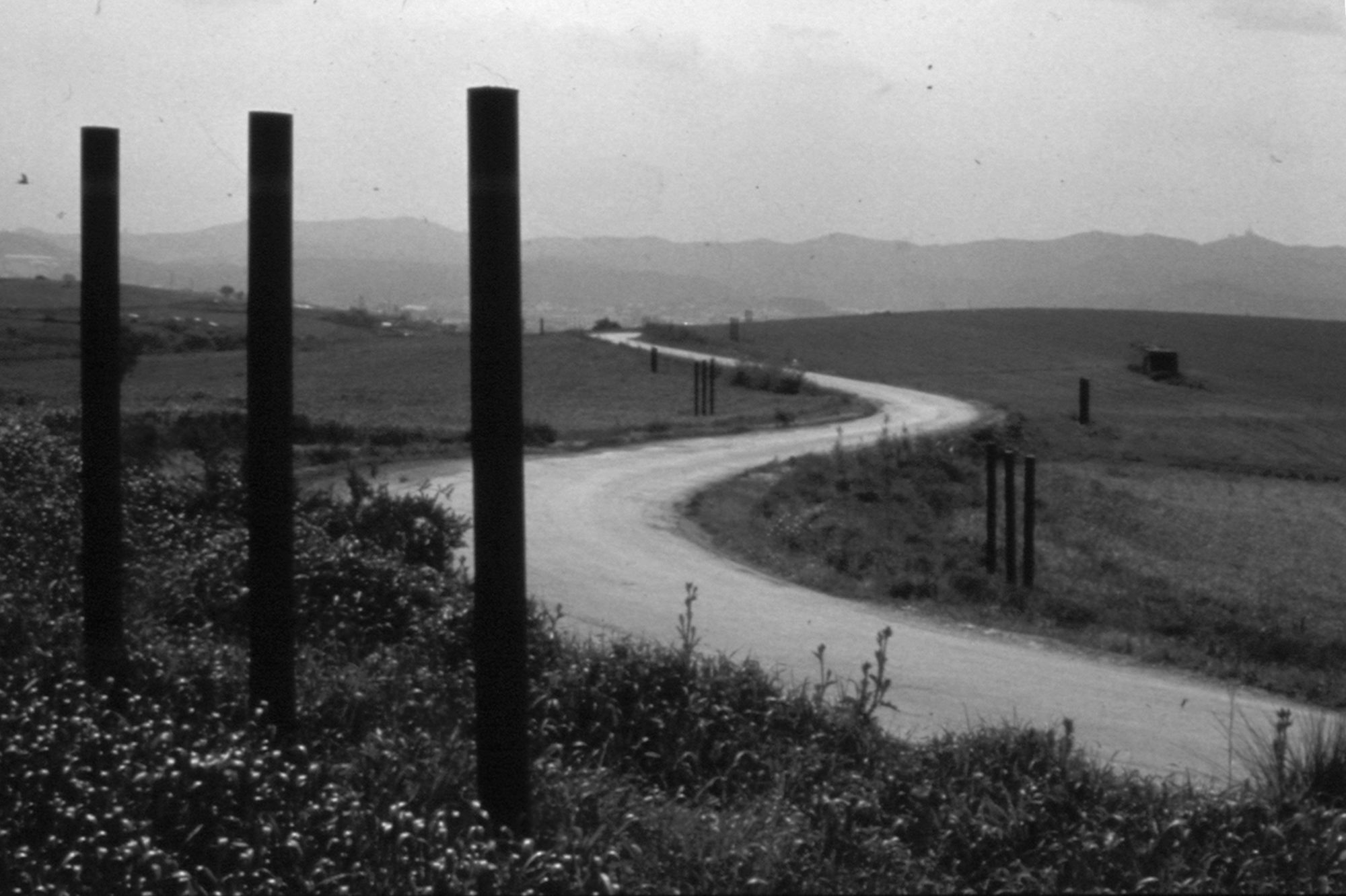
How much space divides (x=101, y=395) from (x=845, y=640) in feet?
21.2

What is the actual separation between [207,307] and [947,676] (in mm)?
56410

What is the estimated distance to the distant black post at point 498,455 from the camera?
5.64m

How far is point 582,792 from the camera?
6.37 meters

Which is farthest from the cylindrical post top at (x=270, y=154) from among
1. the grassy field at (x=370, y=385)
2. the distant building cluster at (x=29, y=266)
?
the distant building cluster at (x=29, y=266)

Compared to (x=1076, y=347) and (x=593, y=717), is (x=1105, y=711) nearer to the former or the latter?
(x=593, y=717)

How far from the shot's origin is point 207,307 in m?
63.8

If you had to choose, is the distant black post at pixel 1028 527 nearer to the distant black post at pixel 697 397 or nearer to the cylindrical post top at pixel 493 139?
the cylindrical post top at pixel 493 139

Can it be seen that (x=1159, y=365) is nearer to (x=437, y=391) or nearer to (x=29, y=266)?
(x=437, y=391)

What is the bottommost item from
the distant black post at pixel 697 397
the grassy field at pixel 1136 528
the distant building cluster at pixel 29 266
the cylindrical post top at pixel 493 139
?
the grassy field at pixel 1136 528

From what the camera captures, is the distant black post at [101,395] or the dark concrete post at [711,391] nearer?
the distant black post at [101,395]

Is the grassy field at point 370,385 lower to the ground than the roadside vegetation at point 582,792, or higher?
higher

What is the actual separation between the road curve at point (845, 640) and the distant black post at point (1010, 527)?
9.15ft

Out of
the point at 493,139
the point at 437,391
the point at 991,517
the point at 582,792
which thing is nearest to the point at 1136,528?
the point at 991,517

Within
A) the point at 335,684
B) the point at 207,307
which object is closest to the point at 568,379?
the point at 207,307
